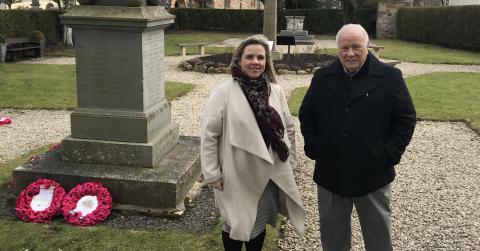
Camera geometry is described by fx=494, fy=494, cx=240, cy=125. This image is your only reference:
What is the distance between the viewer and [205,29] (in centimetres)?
3650

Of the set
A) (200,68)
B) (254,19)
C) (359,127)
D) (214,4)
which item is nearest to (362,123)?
(359,127)

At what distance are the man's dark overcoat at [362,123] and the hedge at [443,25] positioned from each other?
22078 mm

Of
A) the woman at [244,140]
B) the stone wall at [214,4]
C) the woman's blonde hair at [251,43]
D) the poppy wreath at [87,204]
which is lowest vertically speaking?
the poppy wreath at [87,204]

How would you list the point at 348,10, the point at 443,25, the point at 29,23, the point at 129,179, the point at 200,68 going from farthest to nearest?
1. the point at 348,10
2. the point at 443,25
3. the point at 29,23
4. the point at 200,68
5. the point at 129,179

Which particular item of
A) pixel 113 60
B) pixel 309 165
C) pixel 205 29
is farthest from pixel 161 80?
pixel 205 29

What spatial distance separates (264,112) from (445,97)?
928cm

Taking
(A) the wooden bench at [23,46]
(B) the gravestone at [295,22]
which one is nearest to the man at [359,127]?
(A) the wooden bench at [23,46]

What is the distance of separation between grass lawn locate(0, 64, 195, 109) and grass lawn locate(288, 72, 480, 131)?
457 centimetres

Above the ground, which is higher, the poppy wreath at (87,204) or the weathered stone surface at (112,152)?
the weathered stone surface at (112,152)

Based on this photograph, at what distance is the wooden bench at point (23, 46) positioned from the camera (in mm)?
19309

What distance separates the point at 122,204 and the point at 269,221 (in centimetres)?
192

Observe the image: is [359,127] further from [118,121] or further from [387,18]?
[387,18]

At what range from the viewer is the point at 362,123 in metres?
3.09

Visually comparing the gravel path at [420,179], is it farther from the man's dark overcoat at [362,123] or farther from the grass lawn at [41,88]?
the man's dark overcoat at [362,123]
